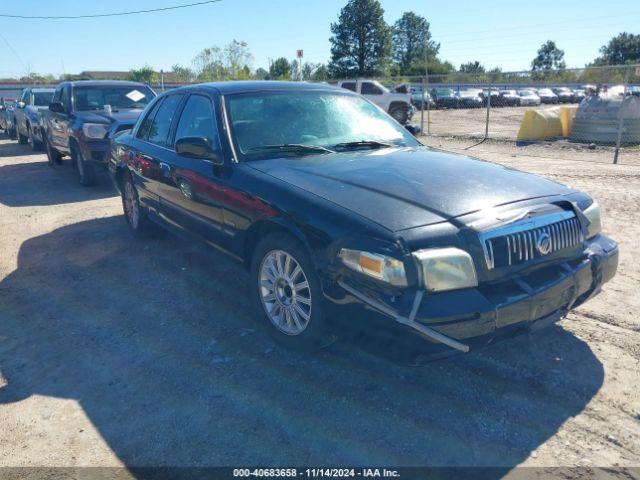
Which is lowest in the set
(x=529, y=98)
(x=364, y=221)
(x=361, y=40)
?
(x=529, y=98)

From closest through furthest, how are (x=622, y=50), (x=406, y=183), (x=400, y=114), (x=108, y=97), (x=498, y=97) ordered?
1. (x=406, y=183)
2. (x=108, y=97)
3. (x=400, y=114)
4. (x=498, y=97)
5. (x=622, y=50)

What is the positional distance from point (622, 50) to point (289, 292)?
101824mm

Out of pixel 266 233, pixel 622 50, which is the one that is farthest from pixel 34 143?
pixel 622 50

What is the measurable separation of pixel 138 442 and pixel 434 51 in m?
108

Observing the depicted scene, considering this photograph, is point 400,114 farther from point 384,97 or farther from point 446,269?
point 446,269

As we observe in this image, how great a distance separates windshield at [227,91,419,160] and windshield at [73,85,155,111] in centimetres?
632

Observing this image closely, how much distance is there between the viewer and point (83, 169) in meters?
9.14

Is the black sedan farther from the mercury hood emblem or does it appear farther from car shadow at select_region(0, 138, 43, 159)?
car shadow at select_region(0, 138, 43, 159)

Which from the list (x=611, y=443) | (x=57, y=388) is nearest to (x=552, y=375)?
(x=611, y=443)

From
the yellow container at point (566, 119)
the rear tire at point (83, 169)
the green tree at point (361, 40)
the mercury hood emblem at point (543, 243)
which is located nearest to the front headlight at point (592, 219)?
the mercury hood emblem at point (543, 243)

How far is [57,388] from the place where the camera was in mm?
3248

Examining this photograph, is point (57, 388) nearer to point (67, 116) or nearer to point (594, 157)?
point (67, 116)

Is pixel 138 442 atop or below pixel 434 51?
below

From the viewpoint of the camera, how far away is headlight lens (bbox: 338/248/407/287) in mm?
2666
